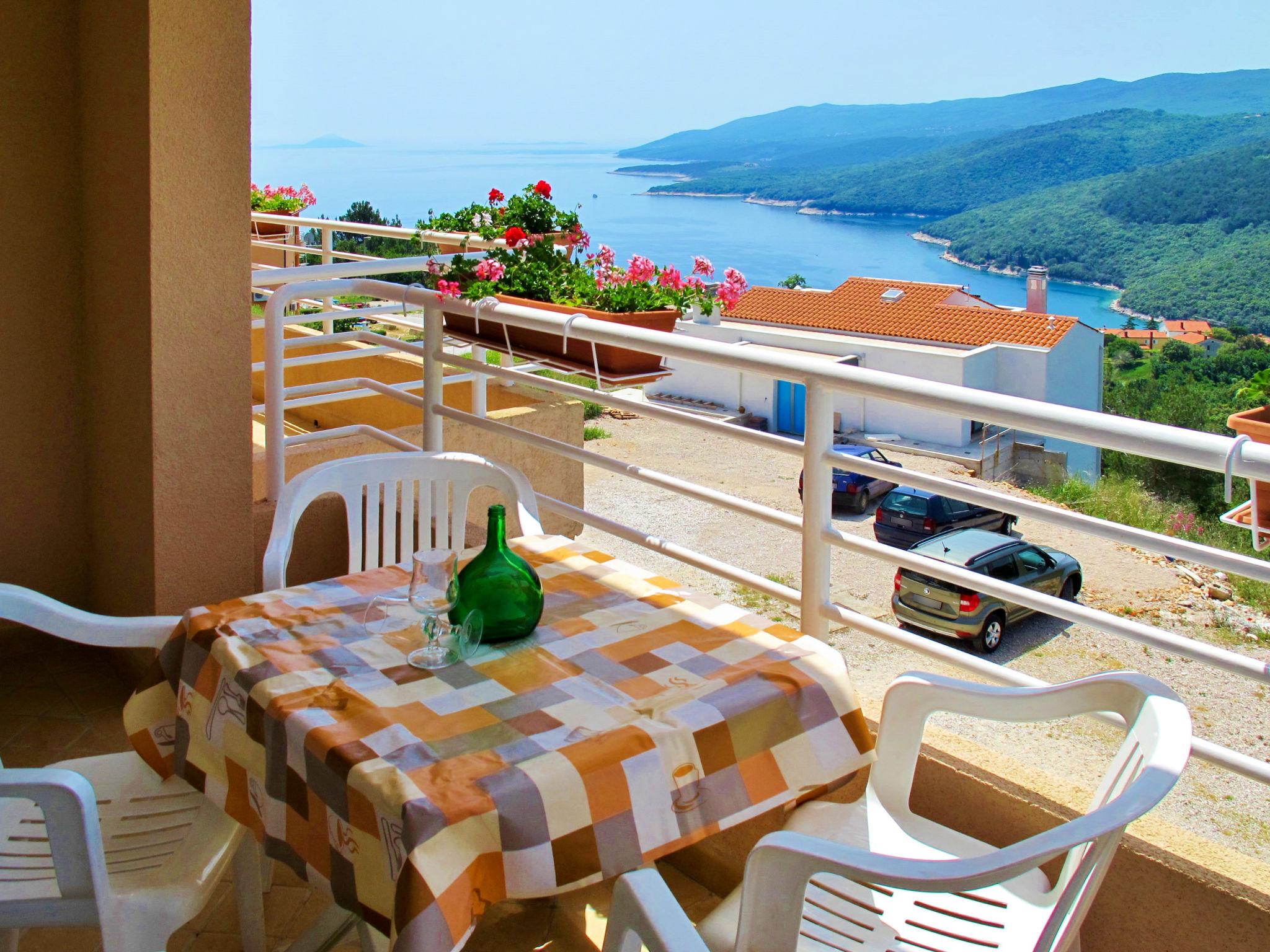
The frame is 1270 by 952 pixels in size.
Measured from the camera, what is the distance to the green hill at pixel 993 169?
166 ft

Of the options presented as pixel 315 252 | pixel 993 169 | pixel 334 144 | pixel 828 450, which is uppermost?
pixel 334 144

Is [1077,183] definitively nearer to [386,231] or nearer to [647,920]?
[386,231]

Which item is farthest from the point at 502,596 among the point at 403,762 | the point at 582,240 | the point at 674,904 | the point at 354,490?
the point at 582,240

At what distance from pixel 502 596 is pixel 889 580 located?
70.5 feet

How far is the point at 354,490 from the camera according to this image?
2055mm

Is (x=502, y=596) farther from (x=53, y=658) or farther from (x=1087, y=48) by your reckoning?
(x=1087, y=48)

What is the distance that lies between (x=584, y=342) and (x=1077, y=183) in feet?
171

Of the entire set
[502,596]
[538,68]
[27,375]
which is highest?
[538,68]

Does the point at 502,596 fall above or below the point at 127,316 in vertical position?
below

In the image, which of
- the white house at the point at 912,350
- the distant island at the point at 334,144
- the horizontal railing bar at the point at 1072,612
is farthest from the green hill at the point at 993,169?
the horizontal railing bar at the point at 1072,612

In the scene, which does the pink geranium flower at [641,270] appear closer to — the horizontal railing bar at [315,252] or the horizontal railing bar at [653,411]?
the horizontal railing bar at [653,411]

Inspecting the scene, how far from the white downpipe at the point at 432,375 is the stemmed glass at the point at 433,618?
Answer: 3.96 feet

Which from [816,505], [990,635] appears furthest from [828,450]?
[990,635]

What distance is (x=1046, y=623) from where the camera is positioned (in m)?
20.4
